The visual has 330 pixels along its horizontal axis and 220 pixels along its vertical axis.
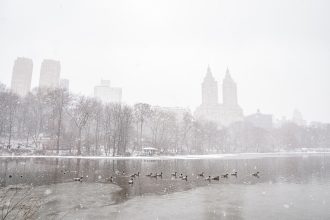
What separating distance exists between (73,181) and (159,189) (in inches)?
345

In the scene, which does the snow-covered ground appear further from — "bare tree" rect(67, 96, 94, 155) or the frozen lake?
"bare tree" rect(67, 96, 94, 155)

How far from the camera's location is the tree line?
258 feet

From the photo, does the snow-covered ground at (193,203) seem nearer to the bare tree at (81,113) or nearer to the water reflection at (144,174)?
the water reflection at (144,174)

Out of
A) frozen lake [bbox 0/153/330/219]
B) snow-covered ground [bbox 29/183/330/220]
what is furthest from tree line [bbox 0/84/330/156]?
snow-covered ground [bbox 29/183/330/220]

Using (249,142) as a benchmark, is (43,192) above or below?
below

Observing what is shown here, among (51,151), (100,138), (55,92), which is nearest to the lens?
(51,151)

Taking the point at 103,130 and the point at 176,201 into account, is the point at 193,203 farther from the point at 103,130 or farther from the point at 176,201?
the point at 103,130

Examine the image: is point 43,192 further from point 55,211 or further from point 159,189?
point 159,189

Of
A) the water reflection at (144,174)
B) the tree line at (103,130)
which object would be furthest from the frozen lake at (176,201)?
the tree line at (103,130)

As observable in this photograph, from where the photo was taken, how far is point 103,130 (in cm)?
9938

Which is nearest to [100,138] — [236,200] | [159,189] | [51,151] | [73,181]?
[51,151]

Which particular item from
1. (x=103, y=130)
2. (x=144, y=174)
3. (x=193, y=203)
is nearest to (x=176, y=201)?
(x=193, y=203)

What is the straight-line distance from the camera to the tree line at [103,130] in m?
78.8

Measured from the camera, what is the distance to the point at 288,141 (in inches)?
5335
